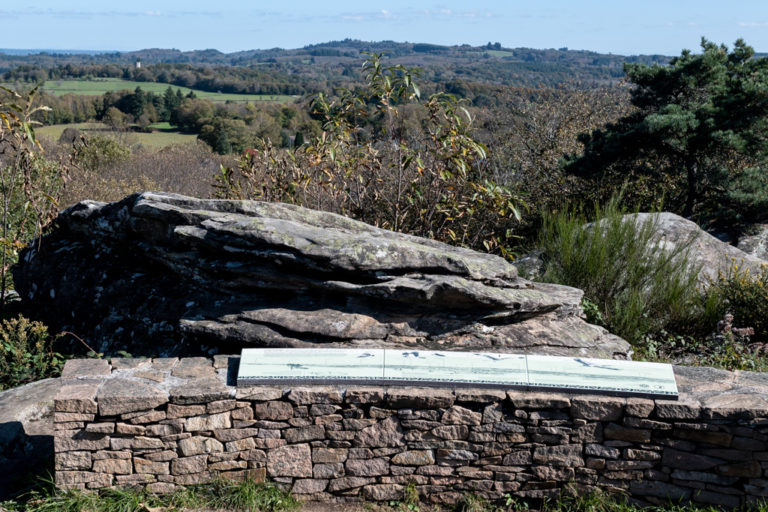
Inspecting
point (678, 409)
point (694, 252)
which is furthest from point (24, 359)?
point (694, 252)

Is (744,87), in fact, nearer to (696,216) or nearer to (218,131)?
(696,216)

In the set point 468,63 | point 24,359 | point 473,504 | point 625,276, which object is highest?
point 468,63

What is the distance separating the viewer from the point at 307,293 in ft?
→ 16.0

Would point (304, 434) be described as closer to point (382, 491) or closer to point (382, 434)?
point (382, 434)

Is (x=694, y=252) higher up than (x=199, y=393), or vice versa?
(x=694, y=252)

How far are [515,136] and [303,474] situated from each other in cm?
1028

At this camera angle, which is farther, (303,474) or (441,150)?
(441,150)

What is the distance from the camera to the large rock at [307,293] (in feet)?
15.2

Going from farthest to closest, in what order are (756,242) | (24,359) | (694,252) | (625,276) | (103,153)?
(103,153), (756,242), (694,252), (625,276), (24,359)

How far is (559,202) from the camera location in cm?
1087

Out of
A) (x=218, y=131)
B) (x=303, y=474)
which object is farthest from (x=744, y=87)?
(x=218, y=131)

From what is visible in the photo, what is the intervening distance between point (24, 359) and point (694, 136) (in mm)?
8971

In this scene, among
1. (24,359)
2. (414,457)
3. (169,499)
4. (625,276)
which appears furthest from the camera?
(625,276)

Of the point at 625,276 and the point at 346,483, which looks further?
the point at 625,276
